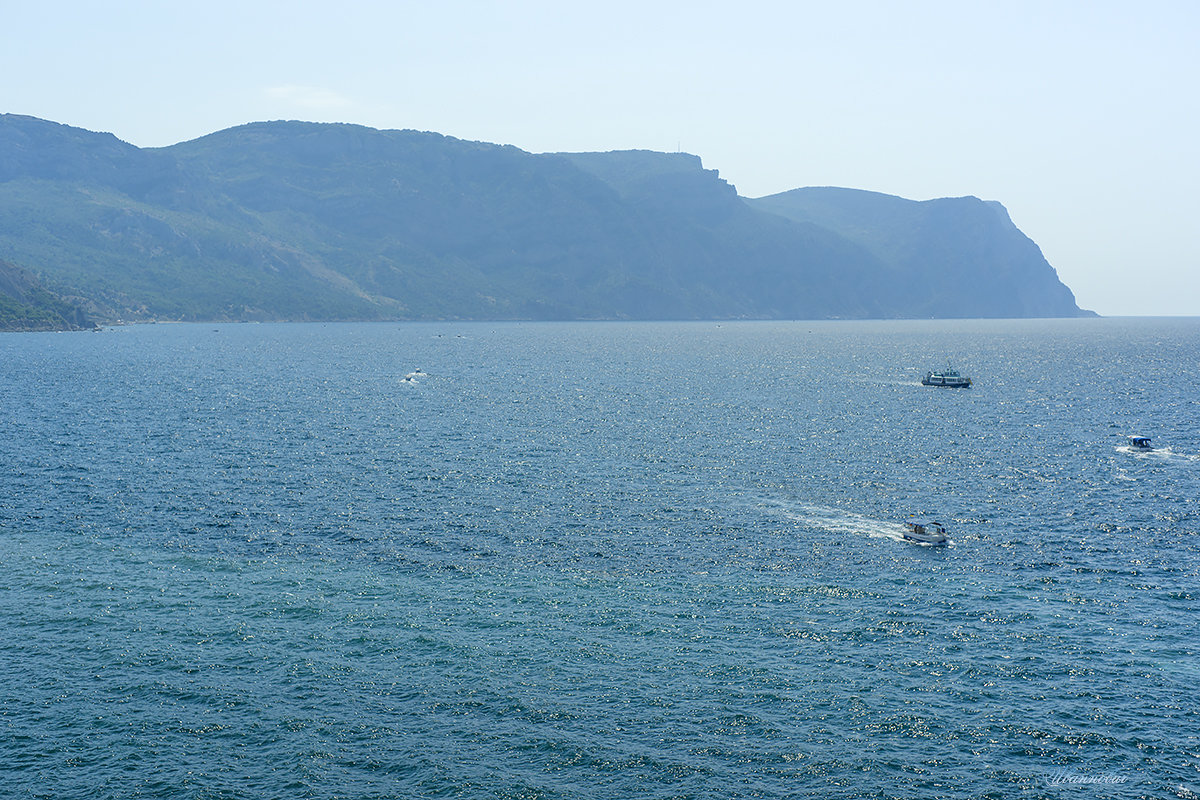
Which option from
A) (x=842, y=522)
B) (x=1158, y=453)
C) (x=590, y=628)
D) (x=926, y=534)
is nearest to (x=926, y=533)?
(x=926, y=534)

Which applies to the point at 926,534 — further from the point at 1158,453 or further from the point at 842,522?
the point at 1158,453

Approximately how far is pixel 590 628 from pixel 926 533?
3981 centimetres

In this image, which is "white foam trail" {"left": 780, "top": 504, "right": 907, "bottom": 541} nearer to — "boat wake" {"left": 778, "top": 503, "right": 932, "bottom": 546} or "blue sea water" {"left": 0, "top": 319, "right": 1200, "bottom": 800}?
"boat wake" {"left": 778, "top": 503, "right": 932, "bottom": 546}

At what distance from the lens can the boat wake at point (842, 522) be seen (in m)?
90.8

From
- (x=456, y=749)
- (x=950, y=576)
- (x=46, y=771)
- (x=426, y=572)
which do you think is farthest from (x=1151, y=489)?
(x=46, y=771)

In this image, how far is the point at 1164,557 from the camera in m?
83.2

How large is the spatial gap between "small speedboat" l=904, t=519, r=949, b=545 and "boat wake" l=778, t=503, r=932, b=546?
Answer: 42 cm

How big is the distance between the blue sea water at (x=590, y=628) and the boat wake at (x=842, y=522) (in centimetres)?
72

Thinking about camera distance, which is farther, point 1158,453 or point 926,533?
point 1158,453

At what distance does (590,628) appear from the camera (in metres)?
65.2

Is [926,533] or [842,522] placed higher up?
[926,533]

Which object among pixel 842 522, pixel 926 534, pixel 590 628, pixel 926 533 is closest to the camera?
pixel 590 628

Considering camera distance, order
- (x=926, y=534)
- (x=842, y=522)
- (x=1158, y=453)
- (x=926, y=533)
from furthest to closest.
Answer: (x=1158, y=453)
(x=842, y=522)
(x=926, y=533)
(x=926, y=534)

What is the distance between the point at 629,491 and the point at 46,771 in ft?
233
